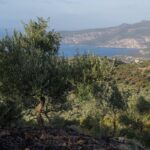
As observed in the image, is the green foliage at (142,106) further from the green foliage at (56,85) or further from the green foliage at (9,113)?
the green foliage at (9,113)

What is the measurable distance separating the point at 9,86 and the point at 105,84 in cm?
724

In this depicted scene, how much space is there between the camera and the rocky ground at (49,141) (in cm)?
1330

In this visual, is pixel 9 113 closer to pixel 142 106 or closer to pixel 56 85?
pixel 56 85

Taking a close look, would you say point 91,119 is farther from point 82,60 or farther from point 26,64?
point 26,64

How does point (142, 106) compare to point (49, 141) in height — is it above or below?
below

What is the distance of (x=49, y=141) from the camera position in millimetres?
14188

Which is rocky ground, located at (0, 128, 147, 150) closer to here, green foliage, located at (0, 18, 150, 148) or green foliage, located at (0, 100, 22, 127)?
green foliage, located at (0, 100, 22, 127)

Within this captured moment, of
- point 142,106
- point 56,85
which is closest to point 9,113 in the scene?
point 56,85

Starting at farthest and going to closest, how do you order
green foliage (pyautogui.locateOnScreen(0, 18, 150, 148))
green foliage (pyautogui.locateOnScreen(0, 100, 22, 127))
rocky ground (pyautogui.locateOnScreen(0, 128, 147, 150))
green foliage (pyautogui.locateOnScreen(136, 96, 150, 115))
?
→ green foliage (pyautogui.locateOnScreen(136, 96, 150, 115))
green foliage (pyautogui.locateOnScreen(0, 18, 150, 148))
green foliage (pyautogui.locateOnScreen(0, 100, 22, 127))
rocky ground (pyautogui.locateOnScreen(0, 128, 147, 150))

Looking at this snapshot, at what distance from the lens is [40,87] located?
2109cm

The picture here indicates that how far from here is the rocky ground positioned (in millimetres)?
13299

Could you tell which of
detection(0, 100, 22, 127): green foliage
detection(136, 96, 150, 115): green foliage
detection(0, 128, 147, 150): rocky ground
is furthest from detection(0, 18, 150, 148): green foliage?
detection(0, 128, 147, 150): rocky ground

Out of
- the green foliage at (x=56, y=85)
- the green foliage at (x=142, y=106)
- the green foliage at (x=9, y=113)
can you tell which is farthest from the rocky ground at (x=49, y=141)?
the green foliage at (x=142, y=106)

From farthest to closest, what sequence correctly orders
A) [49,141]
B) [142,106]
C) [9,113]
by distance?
[142,106], [9,113], [49,141]
